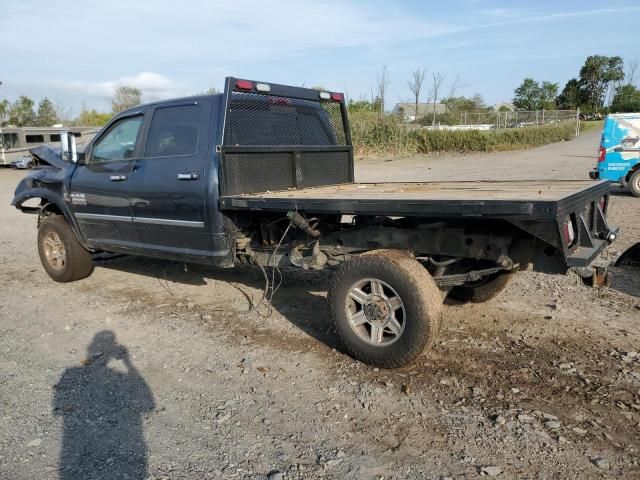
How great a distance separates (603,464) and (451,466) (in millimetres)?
771

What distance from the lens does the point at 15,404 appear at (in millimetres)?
3725

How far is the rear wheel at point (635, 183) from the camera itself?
504 inches

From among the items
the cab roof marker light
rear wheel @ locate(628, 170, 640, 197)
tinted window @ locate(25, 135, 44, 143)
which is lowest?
rear wheel @ locate(628, 170, 640, 197)

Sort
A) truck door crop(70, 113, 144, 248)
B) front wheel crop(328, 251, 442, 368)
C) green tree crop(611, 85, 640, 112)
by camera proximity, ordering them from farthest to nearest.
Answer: green tree crop(611, 85, 640, 112), truck door crop(70, 113, 144, 248), front wheel crop(328, 251, 442, 368)

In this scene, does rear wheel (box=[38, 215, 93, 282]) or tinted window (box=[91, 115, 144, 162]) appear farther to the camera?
rear wheel (box=[38, 215, 93, 282])

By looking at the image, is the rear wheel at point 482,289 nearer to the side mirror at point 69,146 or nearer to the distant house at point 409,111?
the side mirror at point 69,146

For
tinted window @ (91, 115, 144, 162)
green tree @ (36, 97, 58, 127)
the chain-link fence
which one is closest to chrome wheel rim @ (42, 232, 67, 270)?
tinted window @ (91, 115, 144, 162)

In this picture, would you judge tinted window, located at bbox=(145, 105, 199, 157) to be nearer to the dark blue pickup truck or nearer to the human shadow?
the dark blue pickup truck

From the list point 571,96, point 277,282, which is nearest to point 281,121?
point 277,282

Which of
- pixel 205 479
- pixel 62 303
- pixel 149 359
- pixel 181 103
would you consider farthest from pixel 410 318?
pixel 62 303

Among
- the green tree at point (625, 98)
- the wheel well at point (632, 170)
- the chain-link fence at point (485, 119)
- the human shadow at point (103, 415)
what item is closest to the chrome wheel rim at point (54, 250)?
the human shadow at point (103, 415)

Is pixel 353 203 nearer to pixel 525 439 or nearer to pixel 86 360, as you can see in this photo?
pixel 525 439

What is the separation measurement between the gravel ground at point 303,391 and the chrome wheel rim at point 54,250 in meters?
0.71

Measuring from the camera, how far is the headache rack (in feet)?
16.4
